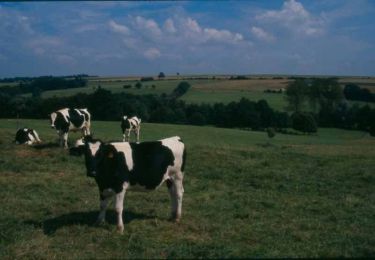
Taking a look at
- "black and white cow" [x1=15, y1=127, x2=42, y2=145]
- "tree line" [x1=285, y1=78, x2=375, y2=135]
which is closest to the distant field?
"tree line" [x1=285, y1=78, x2=375, y2=135]

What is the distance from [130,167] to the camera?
10906mm

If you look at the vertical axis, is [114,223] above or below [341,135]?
above

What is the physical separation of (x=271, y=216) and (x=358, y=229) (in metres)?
2.15

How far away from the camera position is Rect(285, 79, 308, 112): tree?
3450 inches

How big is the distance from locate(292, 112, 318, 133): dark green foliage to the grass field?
46.8 meters

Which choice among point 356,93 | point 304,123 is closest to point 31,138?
point 304,123

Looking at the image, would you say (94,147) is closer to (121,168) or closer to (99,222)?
(121,168)

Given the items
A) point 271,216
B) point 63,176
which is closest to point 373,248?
point 271,216

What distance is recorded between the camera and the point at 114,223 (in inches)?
432

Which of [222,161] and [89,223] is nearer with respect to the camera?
[89,223]

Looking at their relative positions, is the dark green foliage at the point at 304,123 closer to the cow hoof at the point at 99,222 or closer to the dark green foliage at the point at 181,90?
the dark green foliage at the point at 181,90

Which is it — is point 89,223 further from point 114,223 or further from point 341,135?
point 341,135

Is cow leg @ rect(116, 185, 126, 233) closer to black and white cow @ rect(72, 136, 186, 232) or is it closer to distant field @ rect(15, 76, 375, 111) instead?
black and white cow @ rect(72, 136, 186, 232)

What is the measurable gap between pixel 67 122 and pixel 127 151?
1520 cm
